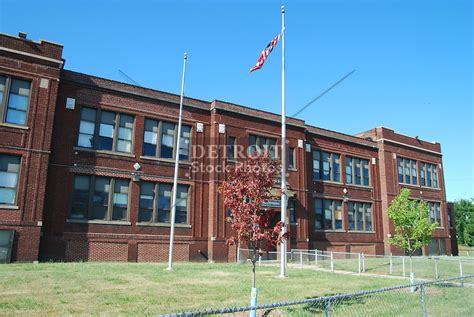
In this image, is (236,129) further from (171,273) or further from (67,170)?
(171,273)

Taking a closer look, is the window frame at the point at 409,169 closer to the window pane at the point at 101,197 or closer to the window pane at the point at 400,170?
the window pane at the point at 400,170

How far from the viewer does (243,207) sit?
35.3 ft

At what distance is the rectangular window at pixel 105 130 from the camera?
→ 80.0 ft

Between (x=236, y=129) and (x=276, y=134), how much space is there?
391cm

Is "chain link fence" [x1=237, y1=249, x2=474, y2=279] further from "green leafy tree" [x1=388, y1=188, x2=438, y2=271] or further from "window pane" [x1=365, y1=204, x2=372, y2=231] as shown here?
"window pane" [x1=365, y1=204, x2=372, y2=231]

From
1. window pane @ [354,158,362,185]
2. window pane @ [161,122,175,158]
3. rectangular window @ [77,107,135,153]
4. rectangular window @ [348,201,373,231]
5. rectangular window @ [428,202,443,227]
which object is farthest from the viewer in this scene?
rectangular window @ [428,202,443,227]

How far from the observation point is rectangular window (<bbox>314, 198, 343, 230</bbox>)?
34719 mm

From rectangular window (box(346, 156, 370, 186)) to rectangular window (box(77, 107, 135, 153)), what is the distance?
21450 mm

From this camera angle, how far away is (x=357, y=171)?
128ft

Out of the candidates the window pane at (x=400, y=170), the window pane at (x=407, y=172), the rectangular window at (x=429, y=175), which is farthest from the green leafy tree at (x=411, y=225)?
the rectangular window at (x=429, y=175)

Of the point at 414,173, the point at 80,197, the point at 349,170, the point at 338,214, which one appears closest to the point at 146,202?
the point at 80,197

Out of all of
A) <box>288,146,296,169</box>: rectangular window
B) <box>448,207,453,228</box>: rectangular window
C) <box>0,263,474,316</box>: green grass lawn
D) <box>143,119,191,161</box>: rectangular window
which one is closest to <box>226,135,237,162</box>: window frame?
<box>143,119,191,161</box>: rectangular window

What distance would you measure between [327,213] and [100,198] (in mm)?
19740

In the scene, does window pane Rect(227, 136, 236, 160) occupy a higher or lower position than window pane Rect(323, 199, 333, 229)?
higher
